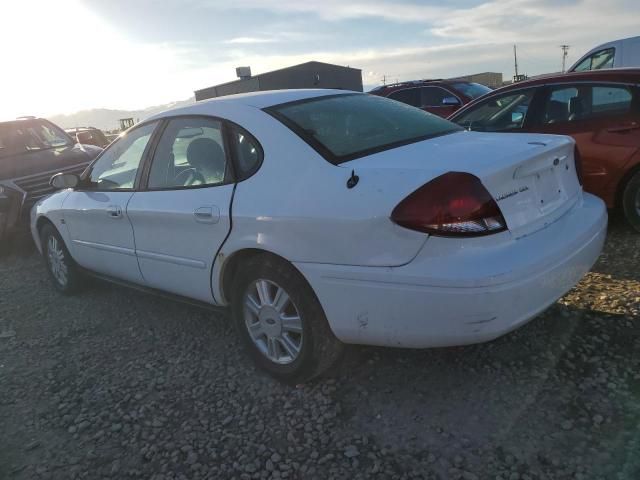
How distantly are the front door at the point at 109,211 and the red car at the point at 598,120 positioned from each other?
3678mm

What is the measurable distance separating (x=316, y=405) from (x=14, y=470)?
1525 millimetres

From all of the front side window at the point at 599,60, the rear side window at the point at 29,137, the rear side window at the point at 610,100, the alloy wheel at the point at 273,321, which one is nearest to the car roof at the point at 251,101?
the alloy wheel at the point at 273,321

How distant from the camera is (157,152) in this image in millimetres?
3805

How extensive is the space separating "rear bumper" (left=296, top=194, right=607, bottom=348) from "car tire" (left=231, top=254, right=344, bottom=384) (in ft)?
0.42

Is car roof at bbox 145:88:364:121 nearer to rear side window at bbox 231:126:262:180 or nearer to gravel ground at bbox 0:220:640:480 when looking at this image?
rear side window at bbox 231:126:262:180

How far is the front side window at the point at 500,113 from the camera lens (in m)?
5.56

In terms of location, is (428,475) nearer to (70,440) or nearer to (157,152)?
(70,440)

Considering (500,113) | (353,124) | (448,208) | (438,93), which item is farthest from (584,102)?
(438,93)

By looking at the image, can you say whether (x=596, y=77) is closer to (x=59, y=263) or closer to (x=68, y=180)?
(x=68, y=180)

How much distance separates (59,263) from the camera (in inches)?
204

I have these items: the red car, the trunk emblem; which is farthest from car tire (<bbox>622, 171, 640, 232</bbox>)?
the trunk emblem

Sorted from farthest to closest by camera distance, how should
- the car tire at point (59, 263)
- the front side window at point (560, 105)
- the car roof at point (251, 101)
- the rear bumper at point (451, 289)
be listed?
the front side window at point (560, 105), the car tire at point (59, 263), the car roof at point (251, 101), the rear bumper at point (451, 289)

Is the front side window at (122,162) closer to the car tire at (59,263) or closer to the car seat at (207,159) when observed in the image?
the car seat at (207,159)

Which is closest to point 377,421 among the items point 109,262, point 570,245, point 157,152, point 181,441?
point 181,441
